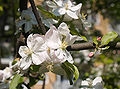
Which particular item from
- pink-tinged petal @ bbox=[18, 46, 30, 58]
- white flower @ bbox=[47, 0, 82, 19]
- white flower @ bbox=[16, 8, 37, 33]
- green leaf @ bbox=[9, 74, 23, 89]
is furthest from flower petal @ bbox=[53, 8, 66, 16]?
green leaf @ bbox=[9, 74, 23, 89]

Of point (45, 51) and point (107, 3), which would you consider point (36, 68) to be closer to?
point (45, 51)

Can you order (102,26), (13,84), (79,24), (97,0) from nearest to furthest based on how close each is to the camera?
1. (13,84)
2. (79,24)
3. (97,0)
4. (102,26)

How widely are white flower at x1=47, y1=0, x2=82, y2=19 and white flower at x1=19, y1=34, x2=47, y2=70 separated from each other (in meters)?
0.22

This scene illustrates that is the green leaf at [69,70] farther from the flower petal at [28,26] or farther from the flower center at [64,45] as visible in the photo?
the flower petal at [28,26]

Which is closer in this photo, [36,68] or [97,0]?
[36,68]

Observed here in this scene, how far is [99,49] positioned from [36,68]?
0.30 metres

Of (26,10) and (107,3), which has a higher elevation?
(26,10)

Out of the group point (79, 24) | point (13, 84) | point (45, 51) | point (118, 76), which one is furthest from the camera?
point (118, 76)

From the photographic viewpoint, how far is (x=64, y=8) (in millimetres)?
1119

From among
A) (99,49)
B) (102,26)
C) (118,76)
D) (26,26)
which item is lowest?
(102,26)

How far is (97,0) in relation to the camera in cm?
303

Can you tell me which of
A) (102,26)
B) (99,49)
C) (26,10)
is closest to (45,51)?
(99,49)

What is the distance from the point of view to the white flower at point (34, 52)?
893mm

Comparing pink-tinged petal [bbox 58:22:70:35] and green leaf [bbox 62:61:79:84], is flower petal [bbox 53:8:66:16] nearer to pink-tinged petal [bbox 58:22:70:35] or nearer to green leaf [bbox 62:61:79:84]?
pink-tinged petal [bbox 58:22:70:35]
